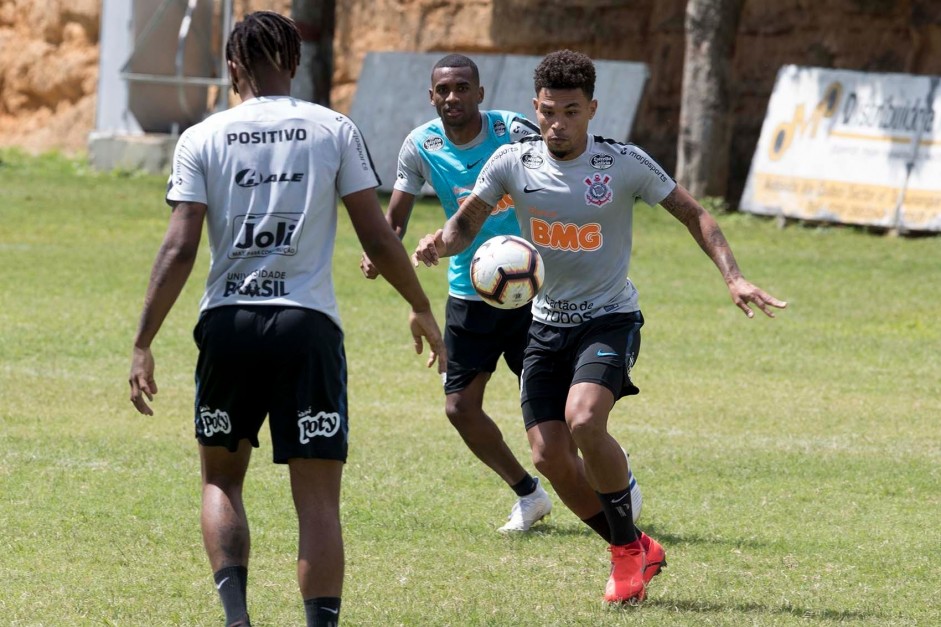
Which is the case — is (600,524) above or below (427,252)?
below

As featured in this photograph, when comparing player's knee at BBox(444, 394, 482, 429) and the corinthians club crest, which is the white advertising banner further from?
the corinthians club crest

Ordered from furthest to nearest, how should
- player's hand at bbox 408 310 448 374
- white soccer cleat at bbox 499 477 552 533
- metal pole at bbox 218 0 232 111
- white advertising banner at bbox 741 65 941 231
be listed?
metal pole at bbox 218 0 232 111 < white advertising banner at bbox 741 65 941 231 < white soccer cleat at bbox 499 477 552 533 < player's hand at bbox 408 310 448 374

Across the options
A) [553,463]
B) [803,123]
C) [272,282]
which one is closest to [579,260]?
[553,463]

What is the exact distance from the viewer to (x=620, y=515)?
6.16 metres

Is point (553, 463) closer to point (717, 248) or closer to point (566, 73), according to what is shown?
point (717, 248)

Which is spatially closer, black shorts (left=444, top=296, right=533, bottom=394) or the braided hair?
the braided hair

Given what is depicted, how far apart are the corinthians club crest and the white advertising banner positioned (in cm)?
1386

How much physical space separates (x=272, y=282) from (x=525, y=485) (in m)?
2.86

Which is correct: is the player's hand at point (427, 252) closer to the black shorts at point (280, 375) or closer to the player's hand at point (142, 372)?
the black shorts at point (280, 375)

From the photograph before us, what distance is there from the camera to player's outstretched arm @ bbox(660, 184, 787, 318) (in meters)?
6.04

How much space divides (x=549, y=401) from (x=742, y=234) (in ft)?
45.3

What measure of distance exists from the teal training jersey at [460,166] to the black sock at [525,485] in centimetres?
94

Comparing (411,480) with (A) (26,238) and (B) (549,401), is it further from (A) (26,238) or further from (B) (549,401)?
(A) (26,238)

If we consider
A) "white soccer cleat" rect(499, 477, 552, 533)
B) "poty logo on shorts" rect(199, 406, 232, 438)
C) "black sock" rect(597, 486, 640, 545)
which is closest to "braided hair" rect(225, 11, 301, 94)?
"poty logo on shorts" rect(199, 406, 232, 438)
